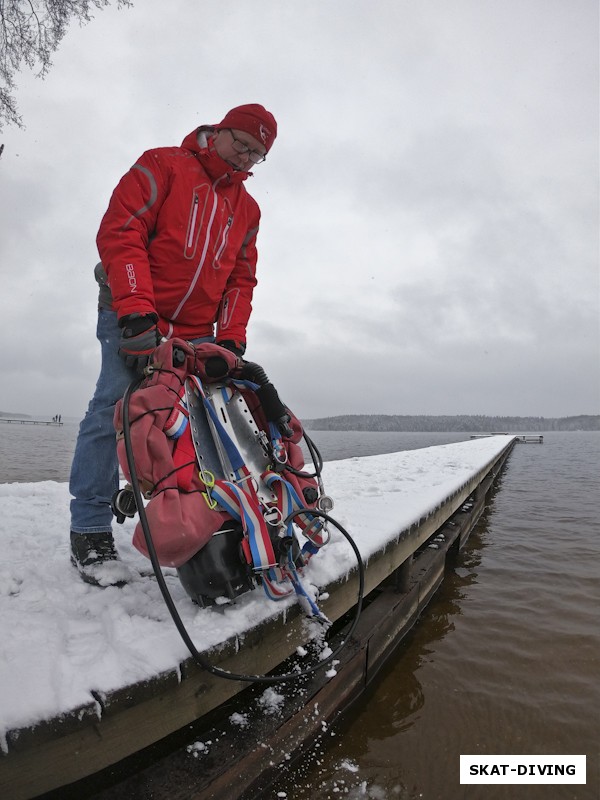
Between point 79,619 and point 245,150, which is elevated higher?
point 245,150

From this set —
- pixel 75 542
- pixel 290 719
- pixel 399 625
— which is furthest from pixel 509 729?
pixel 75 542

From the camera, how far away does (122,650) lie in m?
1.38

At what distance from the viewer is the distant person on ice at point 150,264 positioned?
74.7 inches

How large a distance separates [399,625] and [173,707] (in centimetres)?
193

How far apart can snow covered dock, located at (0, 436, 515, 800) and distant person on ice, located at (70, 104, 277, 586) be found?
0.25 meters

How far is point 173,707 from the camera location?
135cm

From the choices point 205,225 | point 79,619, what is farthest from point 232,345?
point 79,619

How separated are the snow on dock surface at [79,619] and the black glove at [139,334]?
3.19ft

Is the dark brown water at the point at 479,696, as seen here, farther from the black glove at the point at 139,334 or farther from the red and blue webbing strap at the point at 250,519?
the black glove at the point at 139,334

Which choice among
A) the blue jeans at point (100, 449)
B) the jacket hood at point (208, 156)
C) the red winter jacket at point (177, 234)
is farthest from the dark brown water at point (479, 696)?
the jacket hood at point (208, 156)

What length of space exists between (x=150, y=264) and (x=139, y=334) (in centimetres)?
45

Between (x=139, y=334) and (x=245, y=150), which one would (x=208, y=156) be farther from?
(x=139, y=334)

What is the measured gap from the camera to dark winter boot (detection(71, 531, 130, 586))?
187 centimetres

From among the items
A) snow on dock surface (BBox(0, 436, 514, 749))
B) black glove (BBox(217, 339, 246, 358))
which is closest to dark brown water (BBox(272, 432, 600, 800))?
snow on dock surface (BBox(0, 436, 514, 749))
